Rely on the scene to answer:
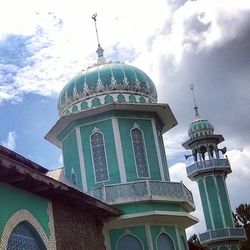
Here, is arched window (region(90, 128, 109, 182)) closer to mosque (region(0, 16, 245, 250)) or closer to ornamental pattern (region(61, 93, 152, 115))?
mosque (region(0, 16, 245, 250))

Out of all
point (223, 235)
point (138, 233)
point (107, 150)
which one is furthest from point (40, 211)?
point (223, 235)

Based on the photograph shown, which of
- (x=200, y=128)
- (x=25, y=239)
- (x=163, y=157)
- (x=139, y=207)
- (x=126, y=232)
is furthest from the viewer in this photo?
(x=200, y=128)

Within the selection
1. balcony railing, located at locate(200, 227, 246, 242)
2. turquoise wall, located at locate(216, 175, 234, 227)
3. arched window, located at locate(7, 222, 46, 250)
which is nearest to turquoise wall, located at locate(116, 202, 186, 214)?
arched window, located at locate(7, 222, 46, 250)

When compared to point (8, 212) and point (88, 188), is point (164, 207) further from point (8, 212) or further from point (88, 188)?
point (8, 212)

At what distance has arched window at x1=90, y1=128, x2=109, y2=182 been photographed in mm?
16438

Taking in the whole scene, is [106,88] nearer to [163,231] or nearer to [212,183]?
[163,231]

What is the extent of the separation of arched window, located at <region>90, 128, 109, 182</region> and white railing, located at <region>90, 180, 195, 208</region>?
3.21 ft

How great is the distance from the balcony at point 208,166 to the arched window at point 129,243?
18.1 m

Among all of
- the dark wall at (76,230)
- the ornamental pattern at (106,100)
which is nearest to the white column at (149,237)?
the dark wall at (76,230)

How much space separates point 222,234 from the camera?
102ft

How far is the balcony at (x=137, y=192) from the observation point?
15070mm

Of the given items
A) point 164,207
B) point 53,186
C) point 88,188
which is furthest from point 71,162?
point 53,186

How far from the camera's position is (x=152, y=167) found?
16.8m

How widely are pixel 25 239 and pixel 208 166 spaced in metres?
23.5
